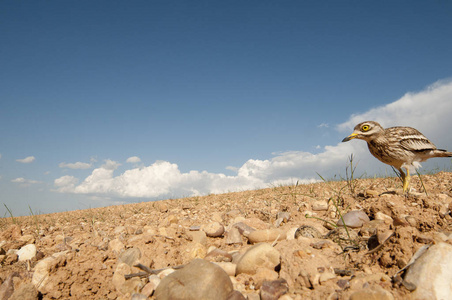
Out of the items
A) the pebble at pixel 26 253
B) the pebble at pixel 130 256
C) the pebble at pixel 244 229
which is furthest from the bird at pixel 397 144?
the pebble at pixel 26 253

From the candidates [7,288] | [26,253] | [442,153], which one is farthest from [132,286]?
[442,153]

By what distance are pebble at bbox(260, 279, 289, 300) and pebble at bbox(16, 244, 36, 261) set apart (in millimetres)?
3154

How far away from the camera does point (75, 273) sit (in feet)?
9.47

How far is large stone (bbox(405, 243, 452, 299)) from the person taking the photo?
1.92 m

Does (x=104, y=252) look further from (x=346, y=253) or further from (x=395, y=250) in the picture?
(x=395, y=250)

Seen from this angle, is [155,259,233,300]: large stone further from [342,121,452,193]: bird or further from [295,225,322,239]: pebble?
[342,121,452,193]: bird

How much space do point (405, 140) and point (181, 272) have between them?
194 inches

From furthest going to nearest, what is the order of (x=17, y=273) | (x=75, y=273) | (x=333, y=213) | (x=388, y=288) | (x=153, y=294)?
(x=333, y=213) → (x=17, y=273) → (x=75, y=273) → (x=153, y=294) → (x=388, y=288)

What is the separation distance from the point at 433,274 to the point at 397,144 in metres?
3.91

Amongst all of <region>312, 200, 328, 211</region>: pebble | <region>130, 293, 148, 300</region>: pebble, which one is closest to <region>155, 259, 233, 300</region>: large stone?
<region>130, 293, 148, 300</region>: pebble

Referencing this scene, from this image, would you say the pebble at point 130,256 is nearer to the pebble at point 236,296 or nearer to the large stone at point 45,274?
the large stone at point 45,274

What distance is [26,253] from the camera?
367 centimetres

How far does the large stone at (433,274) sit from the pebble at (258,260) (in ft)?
3.31

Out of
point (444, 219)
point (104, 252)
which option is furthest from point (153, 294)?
point (444, 219)
